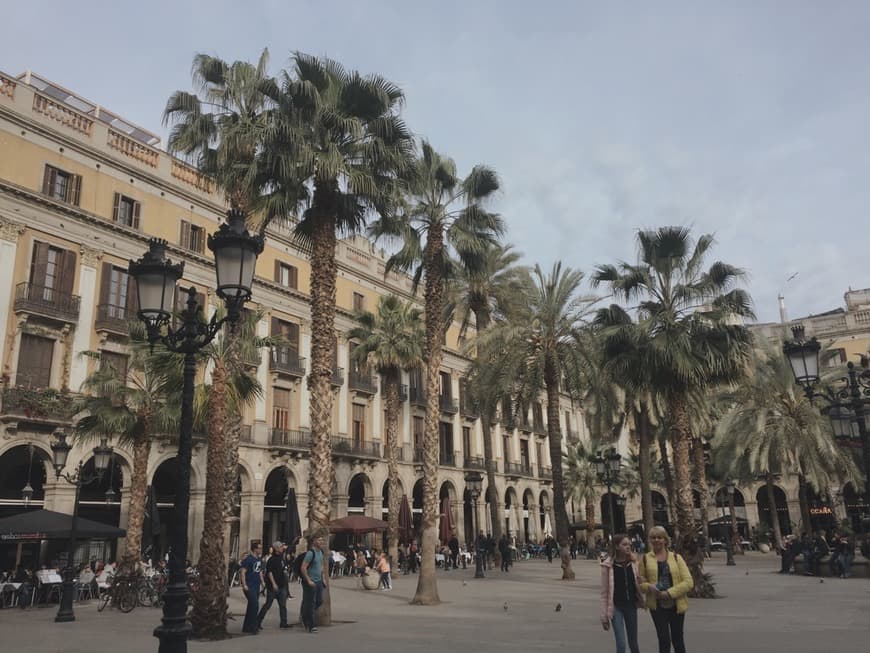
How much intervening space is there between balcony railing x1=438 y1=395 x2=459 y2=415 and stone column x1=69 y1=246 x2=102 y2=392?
24.2 m

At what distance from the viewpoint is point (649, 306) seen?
748 inches

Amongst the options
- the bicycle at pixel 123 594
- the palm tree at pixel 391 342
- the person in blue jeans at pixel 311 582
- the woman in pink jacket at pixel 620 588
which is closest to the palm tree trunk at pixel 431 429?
the person in blue jeans at pixel 311 582

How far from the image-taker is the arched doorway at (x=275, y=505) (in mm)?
34094

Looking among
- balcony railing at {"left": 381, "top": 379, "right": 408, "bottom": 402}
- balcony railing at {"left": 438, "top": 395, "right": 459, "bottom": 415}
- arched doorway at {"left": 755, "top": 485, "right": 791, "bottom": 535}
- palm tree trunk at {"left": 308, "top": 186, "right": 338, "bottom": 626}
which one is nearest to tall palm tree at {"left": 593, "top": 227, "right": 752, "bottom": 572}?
palm tree trunk at {"left": 308, "top": 186, "right": 338, "bottom": 626}

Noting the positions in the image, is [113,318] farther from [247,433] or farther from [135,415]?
[135,415]

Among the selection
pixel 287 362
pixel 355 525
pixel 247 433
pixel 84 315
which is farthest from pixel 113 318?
pixel 355 525

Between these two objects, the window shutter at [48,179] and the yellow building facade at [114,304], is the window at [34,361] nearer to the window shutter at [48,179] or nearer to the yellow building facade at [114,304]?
the yellow building facade at [114,304]

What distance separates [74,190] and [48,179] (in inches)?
39.6

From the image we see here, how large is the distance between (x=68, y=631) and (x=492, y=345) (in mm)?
17157

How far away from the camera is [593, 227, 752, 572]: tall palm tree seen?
17500 millimetres

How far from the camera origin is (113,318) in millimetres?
26719

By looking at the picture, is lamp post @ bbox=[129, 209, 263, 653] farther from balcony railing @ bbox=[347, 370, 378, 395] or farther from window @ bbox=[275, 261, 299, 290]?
balcony railing @ bbox=[347, 370, 378, 395]

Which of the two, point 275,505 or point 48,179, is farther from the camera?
point 275,505

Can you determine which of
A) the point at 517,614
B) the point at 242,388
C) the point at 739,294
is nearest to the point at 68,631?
the point at 242,388
